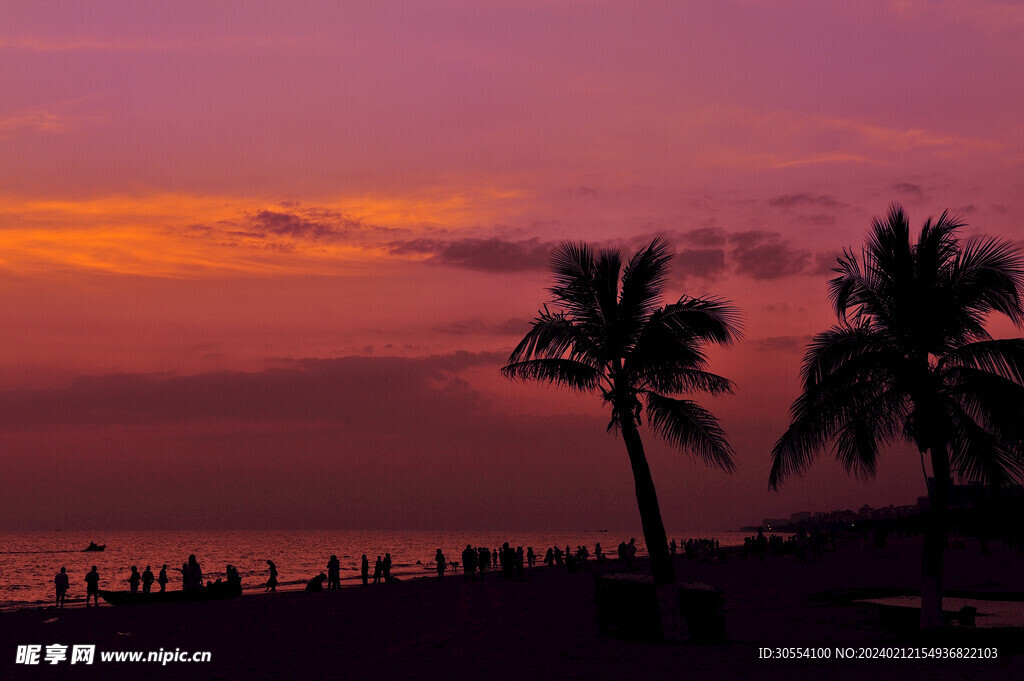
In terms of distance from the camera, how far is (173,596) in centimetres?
3272

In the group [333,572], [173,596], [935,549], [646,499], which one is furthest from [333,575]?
[935,549]

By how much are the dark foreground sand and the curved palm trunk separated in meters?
1.43

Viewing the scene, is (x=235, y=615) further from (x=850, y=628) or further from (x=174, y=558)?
(x=174, y=558)

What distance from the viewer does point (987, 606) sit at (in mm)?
21422

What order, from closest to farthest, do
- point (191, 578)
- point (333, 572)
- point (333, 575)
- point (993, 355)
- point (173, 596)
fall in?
point (993, 355), point (173, 596), point (191, 578), point (333, 575), point (333, 572)

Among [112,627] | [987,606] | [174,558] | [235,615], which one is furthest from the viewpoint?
[174,558]

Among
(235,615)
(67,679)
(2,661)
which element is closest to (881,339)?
(67,679)

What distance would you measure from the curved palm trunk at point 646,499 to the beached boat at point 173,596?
2145 cm

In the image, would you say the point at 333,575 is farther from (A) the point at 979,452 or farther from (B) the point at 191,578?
(A) the point at 979,452

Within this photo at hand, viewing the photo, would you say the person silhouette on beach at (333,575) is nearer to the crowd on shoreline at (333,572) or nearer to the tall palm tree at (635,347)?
the crowd on shoreline at (333,572)

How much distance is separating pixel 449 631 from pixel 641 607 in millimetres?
5566

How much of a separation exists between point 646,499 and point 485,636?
5.39 metres

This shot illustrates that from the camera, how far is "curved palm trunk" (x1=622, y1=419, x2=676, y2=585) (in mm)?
17047

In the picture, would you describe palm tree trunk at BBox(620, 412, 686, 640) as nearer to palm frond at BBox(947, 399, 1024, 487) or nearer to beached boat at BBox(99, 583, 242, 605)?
palm frond at BBox(947, 399, 1024, 487)
